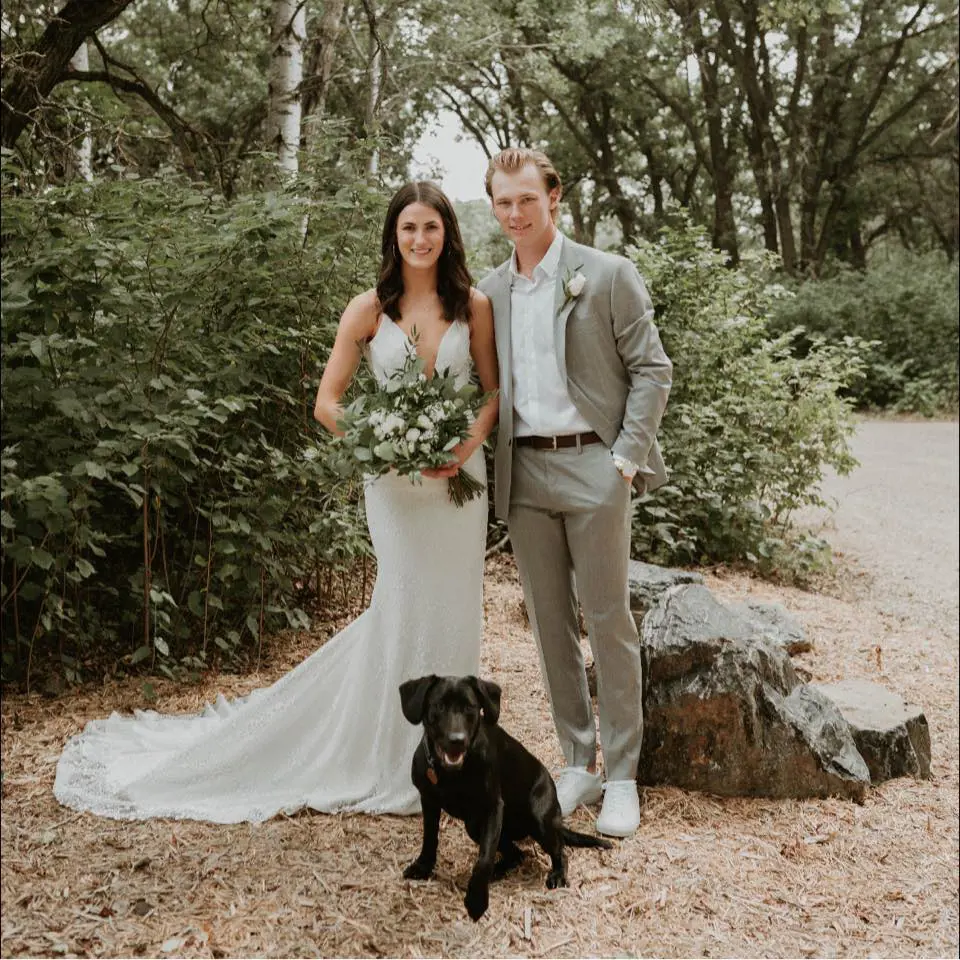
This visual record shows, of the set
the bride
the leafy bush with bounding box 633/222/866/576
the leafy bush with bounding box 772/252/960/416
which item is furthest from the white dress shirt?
the leafy bush with bounding box 772/252/960/416

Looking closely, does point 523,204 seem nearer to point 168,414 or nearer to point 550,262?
point 550,262

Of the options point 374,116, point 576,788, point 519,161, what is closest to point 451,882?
point 576,788

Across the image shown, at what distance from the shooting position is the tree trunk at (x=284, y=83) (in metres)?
6.01

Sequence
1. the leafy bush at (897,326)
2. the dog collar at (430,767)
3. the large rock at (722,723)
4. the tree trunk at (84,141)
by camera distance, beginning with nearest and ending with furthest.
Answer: the dog collar at (430,767), the large rock at (722,723), the tree trunk at (84,141), the leafy bush at (897,326)

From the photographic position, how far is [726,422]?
7508mm

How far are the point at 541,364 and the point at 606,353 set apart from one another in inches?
8.9

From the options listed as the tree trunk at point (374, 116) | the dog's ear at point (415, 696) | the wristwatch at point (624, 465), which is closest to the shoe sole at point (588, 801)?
the dog's ear at point (415, 696)

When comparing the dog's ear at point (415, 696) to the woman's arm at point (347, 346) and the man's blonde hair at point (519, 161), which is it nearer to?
the woman's arm at point (347, 346)

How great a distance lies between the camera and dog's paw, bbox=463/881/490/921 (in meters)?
2.71

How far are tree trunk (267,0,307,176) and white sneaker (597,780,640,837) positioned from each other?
4286 mm

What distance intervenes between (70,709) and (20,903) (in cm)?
148

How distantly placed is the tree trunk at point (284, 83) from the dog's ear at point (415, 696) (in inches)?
166

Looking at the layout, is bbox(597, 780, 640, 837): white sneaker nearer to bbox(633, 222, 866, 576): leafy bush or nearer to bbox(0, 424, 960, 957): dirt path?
bbox(0, 424, 960, 957): dirt path

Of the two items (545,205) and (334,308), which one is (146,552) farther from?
(545,205)
